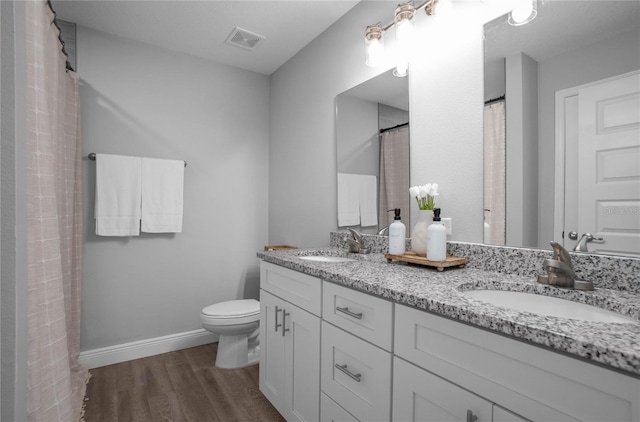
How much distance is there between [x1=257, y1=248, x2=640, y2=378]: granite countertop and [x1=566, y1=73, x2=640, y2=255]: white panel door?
0.19 meters

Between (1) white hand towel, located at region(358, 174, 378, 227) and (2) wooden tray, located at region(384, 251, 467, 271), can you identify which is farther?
(1) white hand towel, located at region(358, 174, 378, 227)

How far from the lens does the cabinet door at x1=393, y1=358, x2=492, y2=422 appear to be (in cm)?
75

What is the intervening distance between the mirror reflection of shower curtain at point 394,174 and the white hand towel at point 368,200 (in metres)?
0.04

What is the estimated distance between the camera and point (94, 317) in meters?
2.26

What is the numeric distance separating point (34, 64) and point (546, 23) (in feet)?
5.96

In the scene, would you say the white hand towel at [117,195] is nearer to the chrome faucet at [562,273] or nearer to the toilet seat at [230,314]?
the toilet seat at [230,314]

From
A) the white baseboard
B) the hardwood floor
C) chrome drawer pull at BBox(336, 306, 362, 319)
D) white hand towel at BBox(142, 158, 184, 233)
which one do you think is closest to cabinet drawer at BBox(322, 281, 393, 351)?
chrome drawer pull at BBox(336, 306, 362, 319)

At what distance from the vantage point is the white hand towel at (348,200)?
6.62ft

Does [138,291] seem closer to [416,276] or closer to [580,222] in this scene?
[416,276]

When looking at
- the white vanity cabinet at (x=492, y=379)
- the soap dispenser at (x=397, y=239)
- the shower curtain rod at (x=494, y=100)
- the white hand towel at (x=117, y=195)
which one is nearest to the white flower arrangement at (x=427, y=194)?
the soap dispenser at (x=397, y=239)

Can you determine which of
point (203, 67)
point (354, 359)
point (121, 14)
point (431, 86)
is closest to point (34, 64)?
point (121, 14)

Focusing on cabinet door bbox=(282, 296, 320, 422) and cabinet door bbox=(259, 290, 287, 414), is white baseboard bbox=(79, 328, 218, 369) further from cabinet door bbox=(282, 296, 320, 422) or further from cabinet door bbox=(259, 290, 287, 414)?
cabinet door bbox=(282, 296, 320, 422)

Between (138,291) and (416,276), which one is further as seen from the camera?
(138,291)

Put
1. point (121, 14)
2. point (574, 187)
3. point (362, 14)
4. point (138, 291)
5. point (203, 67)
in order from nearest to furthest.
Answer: point (574, 187)
point (362, 14)
point (121, 14)
point (138, 291)
point (203, 67)
